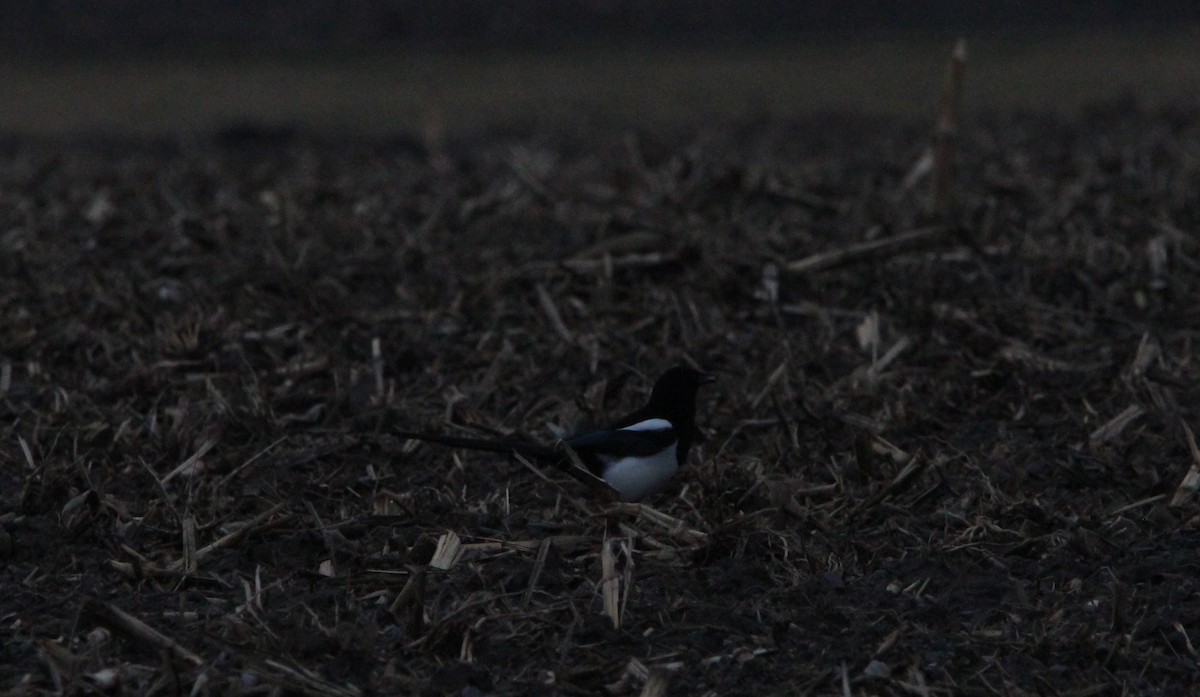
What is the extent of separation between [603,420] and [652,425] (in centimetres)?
82

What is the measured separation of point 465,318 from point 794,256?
1.81m

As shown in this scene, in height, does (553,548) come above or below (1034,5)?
above

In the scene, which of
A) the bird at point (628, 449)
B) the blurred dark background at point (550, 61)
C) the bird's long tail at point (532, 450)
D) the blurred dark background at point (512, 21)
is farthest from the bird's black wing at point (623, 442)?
the blurred dark background at point (512, 21)

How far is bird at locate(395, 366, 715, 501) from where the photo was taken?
6.48 meters

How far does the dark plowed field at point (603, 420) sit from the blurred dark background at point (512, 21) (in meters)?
11.0

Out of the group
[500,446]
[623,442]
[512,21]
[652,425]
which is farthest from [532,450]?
[512,21]

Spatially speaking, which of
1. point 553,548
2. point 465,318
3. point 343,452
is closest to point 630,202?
point 465,318

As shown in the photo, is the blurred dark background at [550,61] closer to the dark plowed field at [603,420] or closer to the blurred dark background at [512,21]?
the blurred dark background at [512,21]

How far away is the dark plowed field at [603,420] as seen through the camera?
5371 mm

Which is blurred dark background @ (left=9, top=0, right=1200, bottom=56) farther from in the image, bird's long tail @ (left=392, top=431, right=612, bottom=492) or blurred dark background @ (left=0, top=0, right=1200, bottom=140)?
bird's long tail @ (left=392, top=431, right=612, bottom=492)

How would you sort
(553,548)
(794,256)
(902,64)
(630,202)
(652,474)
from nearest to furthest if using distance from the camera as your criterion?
(553,548), (652,474), (794,256), (630,202), (902,64)

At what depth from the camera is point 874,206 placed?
33.1ft

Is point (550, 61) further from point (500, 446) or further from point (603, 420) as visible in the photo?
point (500, 446)

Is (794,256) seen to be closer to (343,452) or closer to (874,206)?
(874,206)
